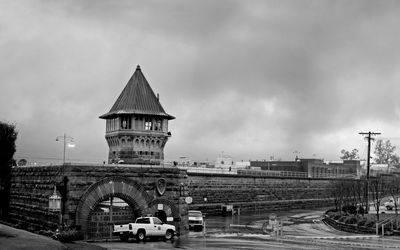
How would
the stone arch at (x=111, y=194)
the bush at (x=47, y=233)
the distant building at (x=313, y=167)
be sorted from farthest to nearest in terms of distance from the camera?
1. the distant building at (x=313, y=167)
2. the stone arch at (x=111, y=194)
3. the bush at (x=47, y=233)

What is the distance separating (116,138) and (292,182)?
4290 cm

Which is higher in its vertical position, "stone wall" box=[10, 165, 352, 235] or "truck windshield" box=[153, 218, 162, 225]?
"stone wall" box=[10, 165, 352, 235]

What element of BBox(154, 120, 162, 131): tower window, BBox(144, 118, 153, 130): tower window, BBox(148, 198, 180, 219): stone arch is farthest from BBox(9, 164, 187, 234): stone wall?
BBox(154, 120, 162, 131): tower window

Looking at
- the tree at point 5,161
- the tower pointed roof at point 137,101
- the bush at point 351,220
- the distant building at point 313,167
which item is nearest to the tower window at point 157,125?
the tower pointed roof at point 137,101

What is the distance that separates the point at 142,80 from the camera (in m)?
71.2

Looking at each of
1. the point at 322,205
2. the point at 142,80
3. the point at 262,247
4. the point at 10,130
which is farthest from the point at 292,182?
the point at 262,247

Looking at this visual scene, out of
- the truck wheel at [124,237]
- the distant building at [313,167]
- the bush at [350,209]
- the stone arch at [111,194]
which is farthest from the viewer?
the distant building at [313,167]

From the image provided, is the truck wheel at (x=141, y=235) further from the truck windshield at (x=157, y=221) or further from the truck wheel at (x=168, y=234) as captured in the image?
the truck wheel at (x=168, y=234)

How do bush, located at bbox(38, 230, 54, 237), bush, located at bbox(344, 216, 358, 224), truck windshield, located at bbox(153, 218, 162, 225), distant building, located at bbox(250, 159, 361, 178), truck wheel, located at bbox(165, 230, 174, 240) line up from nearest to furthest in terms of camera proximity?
bush, located at bbox(38, 230, 54, 237) → truck windshield, located at bbox(153, 218, 162, 225) → truck wheel, located at bbox(165, 230, 174, 240) → bush, located at bbox(344, 216, 358, 224) → distant building, located at bbox(250, 159, 361, 178)

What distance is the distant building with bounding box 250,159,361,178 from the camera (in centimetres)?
14181

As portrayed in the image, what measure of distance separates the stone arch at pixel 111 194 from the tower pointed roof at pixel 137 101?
27192 mm

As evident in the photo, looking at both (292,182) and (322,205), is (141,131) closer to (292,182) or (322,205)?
(292,182)

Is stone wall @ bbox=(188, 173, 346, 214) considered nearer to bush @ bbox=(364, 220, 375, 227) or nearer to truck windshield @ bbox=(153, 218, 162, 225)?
bush @ bbox=(364, 220, 375, 227)

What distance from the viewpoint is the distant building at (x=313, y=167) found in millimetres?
141812
